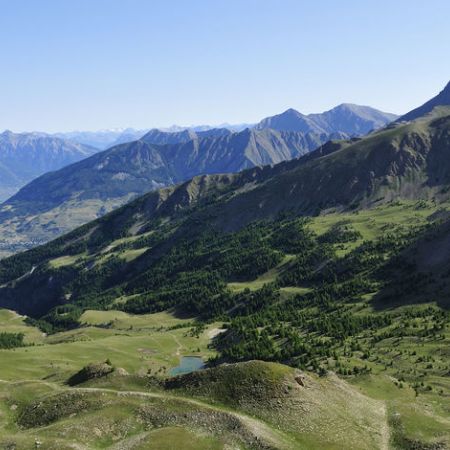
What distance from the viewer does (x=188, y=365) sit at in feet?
530

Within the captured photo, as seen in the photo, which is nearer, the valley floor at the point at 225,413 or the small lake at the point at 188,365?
the valley floor at the point at 225,413

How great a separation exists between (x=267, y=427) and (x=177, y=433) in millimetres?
12370

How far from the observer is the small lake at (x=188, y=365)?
5978 inches

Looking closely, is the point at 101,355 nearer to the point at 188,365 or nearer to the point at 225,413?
the point at 188,365

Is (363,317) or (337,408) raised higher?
(337,408)

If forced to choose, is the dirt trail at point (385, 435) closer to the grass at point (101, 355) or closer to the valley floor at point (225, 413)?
the valley floor at point (225, 413)

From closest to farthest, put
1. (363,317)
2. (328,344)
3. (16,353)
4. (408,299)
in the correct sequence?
(328,344) < (16,353) < (363,317) < (408,299)

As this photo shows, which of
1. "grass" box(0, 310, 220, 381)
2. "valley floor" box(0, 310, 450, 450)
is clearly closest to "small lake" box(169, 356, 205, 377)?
"grass" box(0, 310, 220, 381)

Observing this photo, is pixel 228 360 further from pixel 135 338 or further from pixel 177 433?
pixel 177 433

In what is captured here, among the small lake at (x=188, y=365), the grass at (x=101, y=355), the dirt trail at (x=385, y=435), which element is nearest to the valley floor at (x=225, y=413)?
the dirt trail at (x=385, y=435)

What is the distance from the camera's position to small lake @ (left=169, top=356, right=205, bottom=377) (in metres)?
152

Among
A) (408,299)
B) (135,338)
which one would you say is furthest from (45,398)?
(408,299)

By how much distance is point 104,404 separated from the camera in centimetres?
7812

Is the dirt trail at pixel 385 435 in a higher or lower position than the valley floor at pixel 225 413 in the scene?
lower
